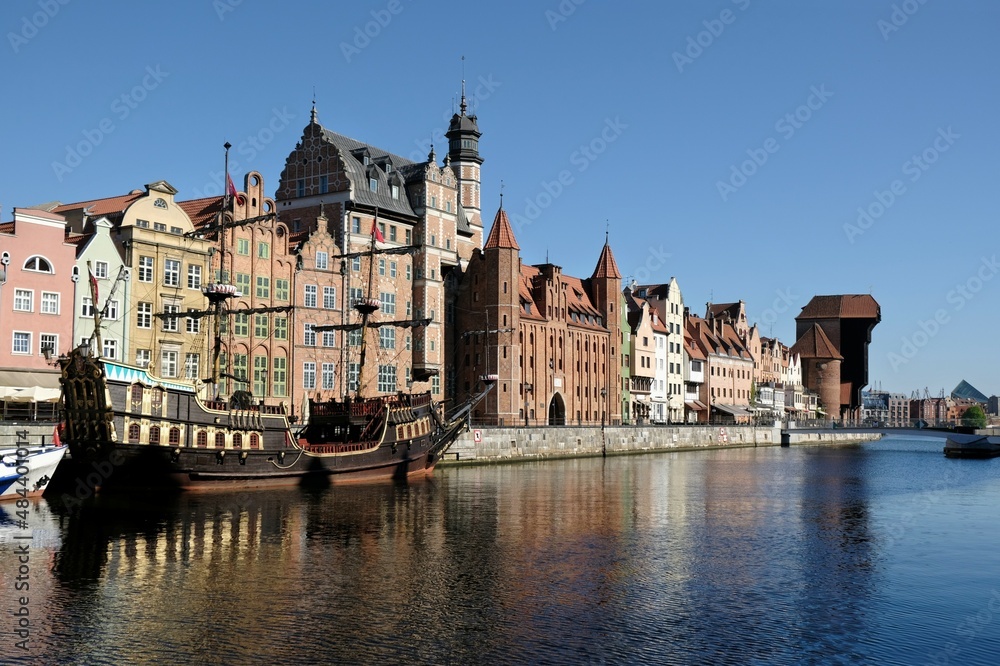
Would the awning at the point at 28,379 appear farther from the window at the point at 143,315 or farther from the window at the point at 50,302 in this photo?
the window at the point at 143,315

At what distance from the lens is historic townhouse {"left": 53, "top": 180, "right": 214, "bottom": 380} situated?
7106 cm

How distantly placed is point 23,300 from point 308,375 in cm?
2378

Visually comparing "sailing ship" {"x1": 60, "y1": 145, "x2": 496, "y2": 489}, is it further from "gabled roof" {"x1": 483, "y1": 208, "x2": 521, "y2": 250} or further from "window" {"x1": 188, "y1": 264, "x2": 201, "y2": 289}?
"gabled roof" {"x1": 483, "y1": 208, "x2": 521, "y2": 250}

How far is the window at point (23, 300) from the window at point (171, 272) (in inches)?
379

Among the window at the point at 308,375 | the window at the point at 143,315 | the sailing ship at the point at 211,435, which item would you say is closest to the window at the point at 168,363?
the window at the point at 143,315

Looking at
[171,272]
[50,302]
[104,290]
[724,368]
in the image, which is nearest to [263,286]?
[171,272]

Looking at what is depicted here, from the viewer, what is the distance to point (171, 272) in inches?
2899

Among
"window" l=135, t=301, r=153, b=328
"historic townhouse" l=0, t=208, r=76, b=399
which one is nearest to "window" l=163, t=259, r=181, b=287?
"window" l=135, t=301, r=153, b=328

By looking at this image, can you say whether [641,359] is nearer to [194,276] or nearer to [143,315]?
[194,276]

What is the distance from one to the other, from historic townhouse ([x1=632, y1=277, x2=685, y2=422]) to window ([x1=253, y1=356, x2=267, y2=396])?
249ft

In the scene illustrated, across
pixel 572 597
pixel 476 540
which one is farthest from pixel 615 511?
pixel 572 597

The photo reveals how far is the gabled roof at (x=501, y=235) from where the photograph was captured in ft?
342

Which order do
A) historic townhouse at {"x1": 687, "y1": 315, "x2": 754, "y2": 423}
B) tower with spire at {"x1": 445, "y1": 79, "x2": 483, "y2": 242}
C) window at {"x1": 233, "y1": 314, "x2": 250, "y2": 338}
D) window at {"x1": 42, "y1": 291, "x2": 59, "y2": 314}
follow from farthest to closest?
historic townhouse at {"x1": 687, "y1": 315, "x2": 754, "y2": 423}
tower with spire at {"x1": 445, "y1": 79, "x2": 483, "y2": 242}
window at {"x1": 233, "y1": 314, "x2": 250, "y2": 338}
window at {"x1": 42, "y1": 291, "x2": 59, "y2": 314}

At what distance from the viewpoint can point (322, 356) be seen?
276ft
